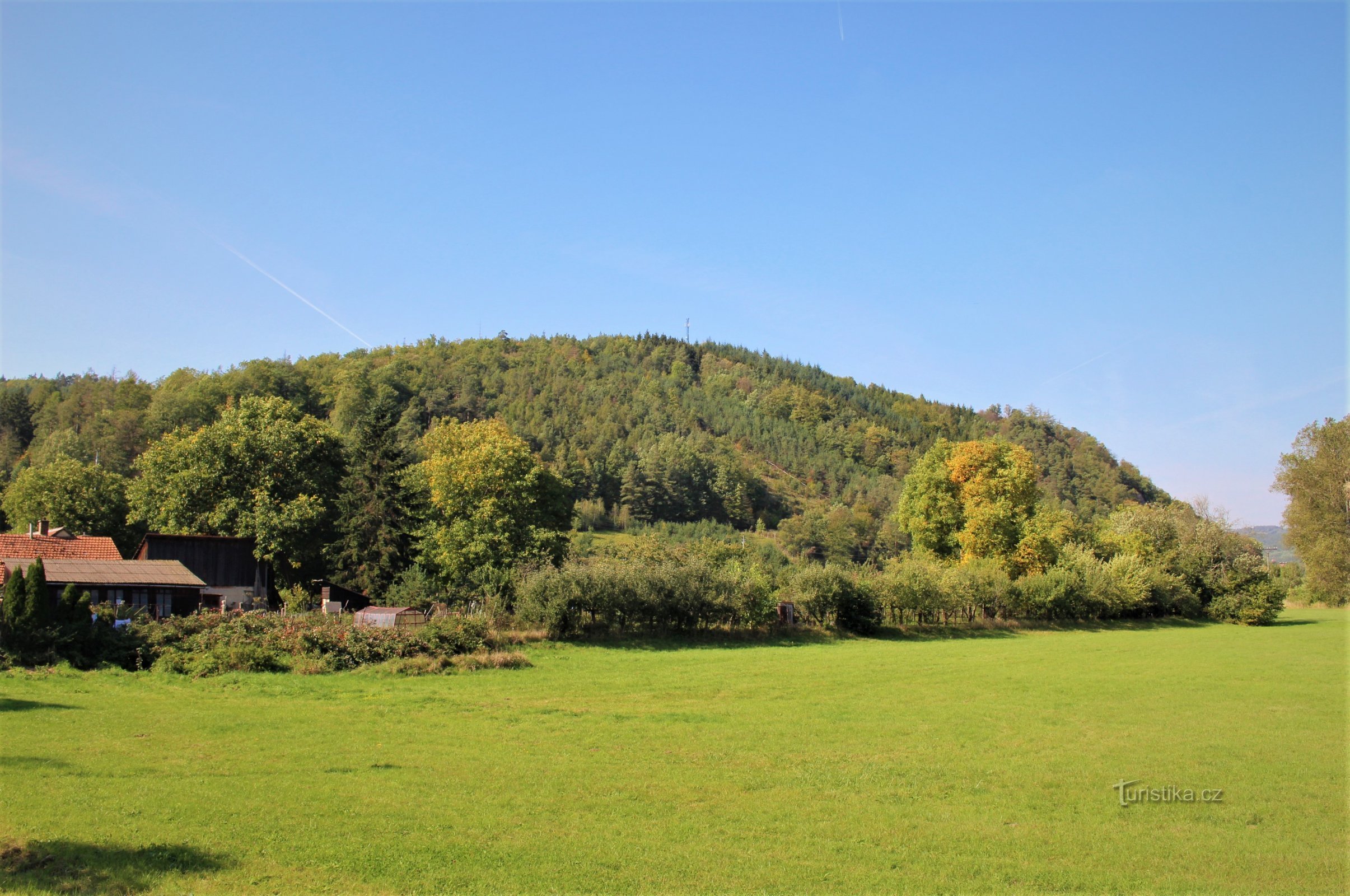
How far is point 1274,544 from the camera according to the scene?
75.4 meters

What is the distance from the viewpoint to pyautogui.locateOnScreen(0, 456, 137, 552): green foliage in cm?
5669

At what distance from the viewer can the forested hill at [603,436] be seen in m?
98.3

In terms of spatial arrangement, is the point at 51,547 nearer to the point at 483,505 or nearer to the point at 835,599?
the point at 483,505

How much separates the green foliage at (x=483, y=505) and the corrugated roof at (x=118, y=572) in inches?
490

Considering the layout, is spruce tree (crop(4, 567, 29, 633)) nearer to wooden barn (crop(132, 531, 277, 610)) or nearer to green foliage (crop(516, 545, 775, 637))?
wooden barn (crop(132, 531, 277, 610))

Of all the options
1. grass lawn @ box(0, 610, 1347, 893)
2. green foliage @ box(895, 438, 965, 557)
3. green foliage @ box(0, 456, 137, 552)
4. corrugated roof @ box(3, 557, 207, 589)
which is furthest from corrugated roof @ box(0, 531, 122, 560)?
green foliage @ box(895, 438, 965, 557)

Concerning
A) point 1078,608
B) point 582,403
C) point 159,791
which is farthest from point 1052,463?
point 159,791

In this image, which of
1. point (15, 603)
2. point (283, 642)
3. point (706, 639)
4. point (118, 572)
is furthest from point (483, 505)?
point (15, 603)

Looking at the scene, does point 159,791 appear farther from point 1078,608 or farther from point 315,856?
point 1078,608

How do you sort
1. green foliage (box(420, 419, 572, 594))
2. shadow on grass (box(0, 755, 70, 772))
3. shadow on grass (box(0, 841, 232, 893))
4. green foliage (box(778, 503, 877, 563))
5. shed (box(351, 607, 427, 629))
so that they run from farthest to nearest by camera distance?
green foliage (box(778, 503, 877, 563)), green foliage (box(420, 419, 572, 594)), shed (box(351, 607, 427, 629)), shadow on grass (box(0, 755, 70, 772)), shadow on grass (box(0, 841, 232, 893))

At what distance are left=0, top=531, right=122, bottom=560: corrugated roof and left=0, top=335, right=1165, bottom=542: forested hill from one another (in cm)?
4021

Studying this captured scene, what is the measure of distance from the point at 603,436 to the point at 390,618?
439 feet

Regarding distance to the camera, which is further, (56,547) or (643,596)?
(56,547)

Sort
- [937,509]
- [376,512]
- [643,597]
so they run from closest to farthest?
1. [643,597]
2. [376,512]
3. [937,509]
